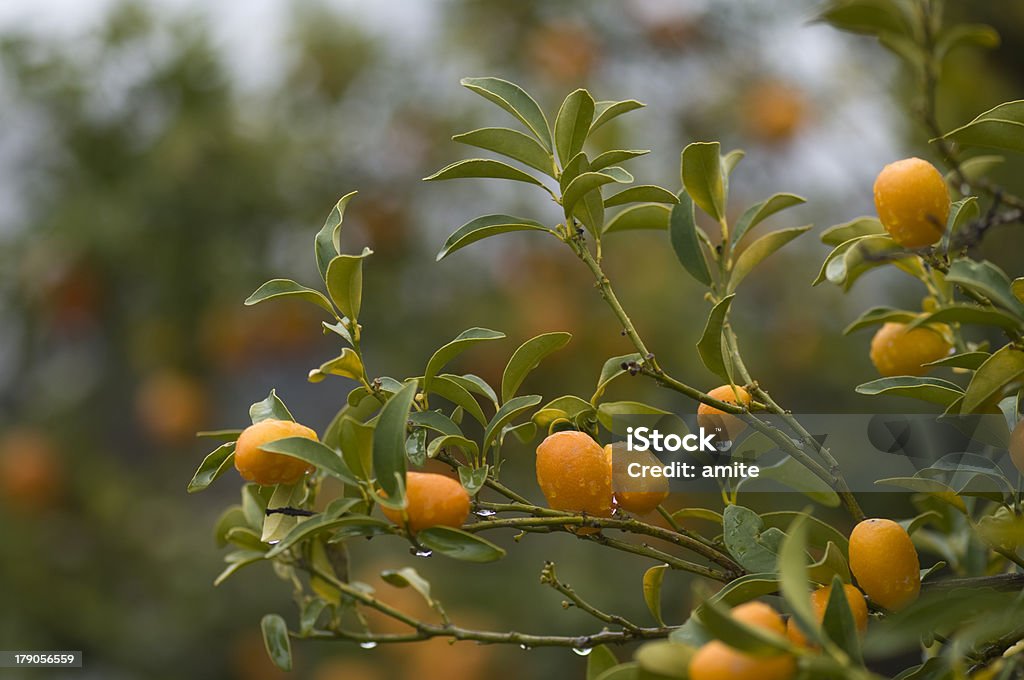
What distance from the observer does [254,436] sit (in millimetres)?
457

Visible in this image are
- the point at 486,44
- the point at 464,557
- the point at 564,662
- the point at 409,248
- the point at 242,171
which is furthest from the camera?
the point at 486,44

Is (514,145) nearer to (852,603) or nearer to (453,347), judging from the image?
(453,347)

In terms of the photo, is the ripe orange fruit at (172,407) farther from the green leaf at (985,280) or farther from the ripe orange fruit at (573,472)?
the green leaf at (985,280)

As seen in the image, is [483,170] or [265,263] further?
[265,263]

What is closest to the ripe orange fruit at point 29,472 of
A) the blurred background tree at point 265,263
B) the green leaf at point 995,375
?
the blurred background tree at point 265,263

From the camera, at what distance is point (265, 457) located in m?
0.46

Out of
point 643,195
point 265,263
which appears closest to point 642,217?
point 643,195

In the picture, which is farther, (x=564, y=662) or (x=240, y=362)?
(x=240, y=362)

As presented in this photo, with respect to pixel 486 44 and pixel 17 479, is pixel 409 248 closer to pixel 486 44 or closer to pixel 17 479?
pixel 486 44

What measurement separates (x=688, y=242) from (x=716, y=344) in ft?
0.21

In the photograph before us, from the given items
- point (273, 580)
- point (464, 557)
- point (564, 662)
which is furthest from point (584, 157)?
point (273, 580)

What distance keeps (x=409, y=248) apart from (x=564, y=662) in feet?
3.09

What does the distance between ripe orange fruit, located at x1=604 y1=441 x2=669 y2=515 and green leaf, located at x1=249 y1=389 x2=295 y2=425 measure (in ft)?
0.58

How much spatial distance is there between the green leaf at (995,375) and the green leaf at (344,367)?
0.96ft
